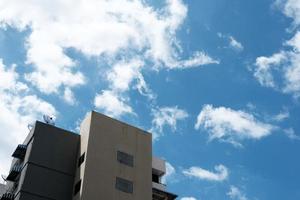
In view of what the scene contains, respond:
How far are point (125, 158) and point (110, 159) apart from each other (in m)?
2.34

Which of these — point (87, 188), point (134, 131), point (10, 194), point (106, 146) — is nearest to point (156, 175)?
point (134, 131)

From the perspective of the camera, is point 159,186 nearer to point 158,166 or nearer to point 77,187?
point 158,166

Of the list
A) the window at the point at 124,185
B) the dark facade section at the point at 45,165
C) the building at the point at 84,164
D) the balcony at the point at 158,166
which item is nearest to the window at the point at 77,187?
the building at the point at 84,164

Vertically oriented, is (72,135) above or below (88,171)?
above

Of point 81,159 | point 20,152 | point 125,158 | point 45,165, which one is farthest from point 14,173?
point 125,158

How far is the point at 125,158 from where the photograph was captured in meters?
55.5

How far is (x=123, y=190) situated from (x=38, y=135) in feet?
39.1

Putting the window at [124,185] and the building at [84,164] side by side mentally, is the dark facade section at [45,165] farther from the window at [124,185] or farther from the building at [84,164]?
the window at [124,185]

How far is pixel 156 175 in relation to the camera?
6694 centimetres

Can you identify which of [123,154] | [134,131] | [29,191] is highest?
[134,131]

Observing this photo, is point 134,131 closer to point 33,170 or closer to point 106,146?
point 106,146

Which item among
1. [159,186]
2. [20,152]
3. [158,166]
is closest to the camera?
[20,152]

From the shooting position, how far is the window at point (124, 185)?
52519mm

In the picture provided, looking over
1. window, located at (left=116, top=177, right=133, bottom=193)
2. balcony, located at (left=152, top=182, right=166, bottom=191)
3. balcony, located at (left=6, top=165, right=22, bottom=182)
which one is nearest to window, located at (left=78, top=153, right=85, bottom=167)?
window, located at (left=116, top=177, right=133, bottom=193)
